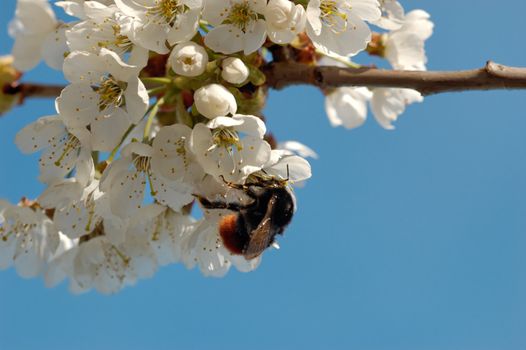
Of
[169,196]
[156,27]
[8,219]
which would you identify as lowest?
[8,219]

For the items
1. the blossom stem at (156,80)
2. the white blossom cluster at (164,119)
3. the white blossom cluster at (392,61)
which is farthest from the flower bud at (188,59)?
the white blossom cluster at (392,61)

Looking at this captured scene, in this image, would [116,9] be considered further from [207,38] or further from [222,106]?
[222,106]

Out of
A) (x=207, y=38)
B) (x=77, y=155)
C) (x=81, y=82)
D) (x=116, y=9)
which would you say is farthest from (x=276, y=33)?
(x=77, y=155)

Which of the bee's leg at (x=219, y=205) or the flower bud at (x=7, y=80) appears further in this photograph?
the flower bud at (x=7, y=80)

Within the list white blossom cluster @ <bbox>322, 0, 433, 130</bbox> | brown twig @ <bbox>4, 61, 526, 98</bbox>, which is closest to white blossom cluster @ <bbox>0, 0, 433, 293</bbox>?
brown twig @ <bbox>4, 61, 526, 98</bbox>

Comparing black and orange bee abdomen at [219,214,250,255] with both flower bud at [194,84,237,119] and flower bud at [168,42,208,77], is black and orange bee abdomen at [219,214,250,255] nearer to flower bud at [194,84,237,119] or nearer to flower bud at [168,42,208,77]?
flower bud at [194,84,237,119]

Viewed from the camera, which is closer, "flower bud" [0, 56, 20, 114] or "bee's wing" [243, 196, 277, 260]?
"bee's wing" [243, 196, 277, 260]

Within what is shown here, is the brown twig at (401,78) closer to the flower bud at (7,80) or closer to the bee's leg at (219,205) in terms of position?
the bee's leg at (219,205)
